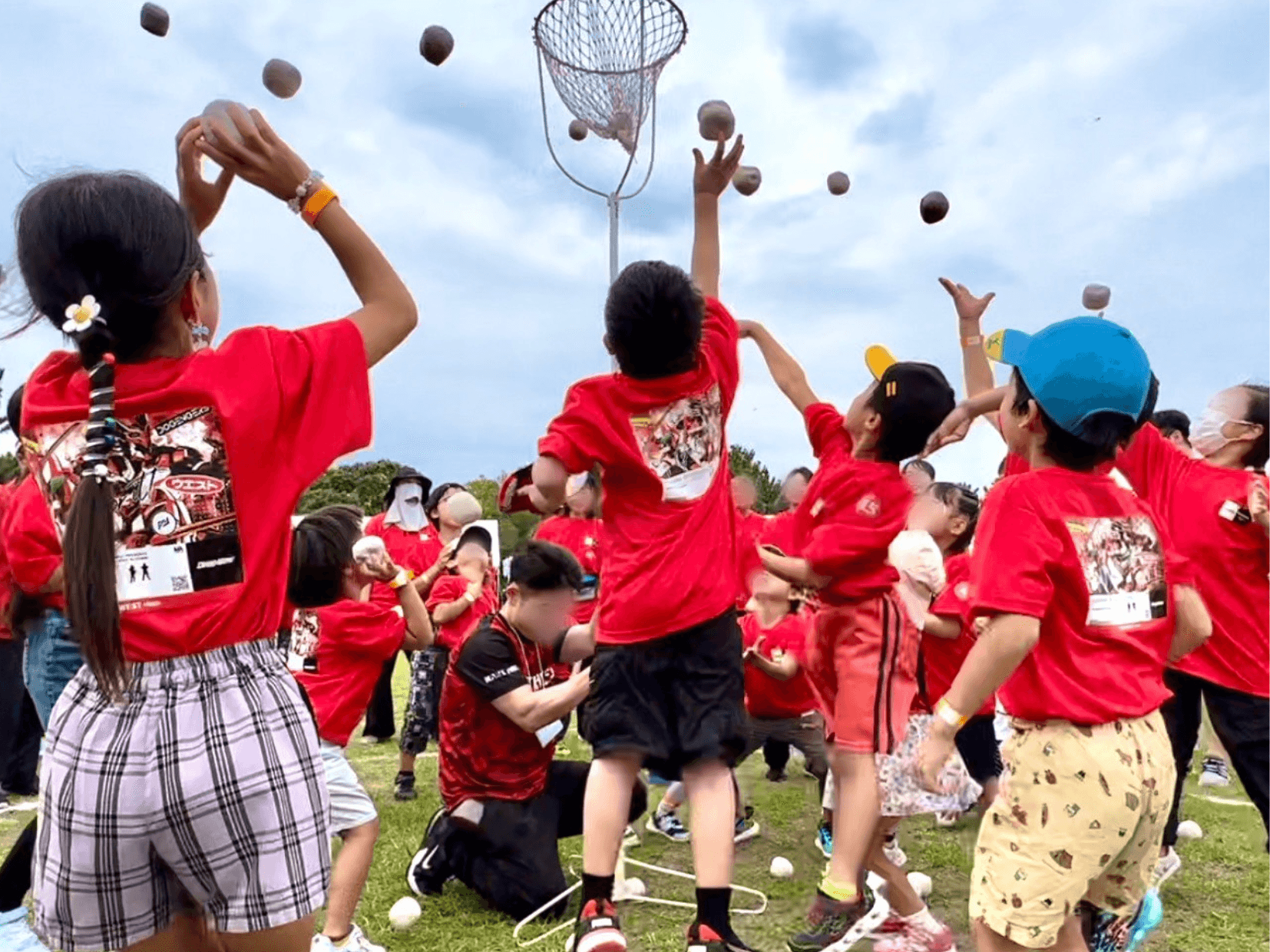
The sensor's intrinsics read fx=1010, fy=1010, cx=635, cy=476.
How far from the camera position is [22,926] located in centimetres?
345

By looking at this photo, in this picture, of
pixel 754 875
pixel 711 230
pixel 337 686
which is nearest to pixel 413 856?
pixel 337 686

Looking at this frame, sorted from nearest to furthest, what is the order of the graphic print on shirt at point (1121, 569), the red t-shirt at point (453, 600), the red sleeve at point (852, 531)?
the graphic print on shirt at point (1121, 569) → the red sleeve at point (852, 531) → the red t-shirt at point (453, 600)

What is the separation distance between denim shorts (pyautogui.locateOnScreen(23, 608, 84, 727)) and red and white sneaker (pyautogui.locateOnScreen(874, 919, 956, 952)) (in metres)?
3.12

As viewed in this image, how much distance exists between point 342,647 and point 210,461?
2525 mm

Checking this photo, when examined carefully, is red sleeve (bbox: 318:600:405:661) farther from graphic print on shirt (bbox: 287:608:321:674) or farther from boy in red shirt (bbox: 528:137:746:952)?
boy in red shirt (bbox: 528:137:746:952)

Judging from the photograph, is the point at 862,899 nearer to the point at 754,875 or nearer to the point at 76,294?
the point at 754,875

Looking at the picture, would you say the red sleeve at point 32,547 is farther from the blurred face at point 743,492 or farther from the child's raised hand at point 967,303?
the blurred face at point 743,492

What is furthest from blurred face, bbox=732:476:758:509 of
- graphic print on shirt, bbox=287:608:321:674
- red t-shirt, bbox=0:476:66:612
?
red t-shirt, bbox=0:476:66:612

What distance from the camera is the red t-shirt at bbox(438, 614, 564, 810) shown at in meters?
4.08

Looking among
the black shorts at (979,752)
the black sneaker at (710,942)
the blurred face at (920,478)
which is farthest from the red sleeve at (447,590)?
the black sneaker at (710,942)

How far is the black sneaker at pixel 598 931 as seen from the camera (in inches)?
114

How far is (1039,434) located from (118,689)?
2.03m

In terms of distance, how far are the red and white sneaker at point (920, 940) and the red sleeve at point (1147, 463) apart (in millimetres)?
1824

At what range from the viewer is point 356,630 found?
13.4ft
